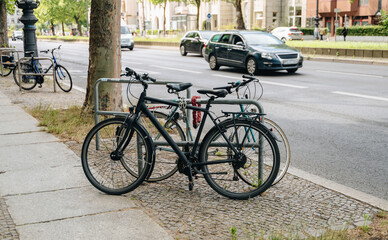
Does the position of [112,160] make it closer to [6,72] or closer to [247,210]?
[247,210]

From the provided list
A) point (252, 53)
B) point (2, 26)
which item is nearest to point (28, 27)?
point (252, 53)

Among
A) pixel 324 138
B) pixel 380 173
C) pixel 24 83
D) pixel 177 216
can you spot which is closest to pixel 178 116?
pixel 177 216

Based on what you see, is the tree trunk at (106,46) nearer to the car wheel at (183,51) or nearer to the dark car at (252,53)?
the dark car at (252,53)

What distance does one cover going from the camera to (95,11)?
8.09m

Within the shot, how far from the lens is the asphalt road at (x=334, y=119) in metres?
5.94

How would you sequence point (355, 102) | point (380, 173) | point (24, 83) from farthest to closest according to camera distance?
point (24, 83)
point (355, 102)
point (380, 173)

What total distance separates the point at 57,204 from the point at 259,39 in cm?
1556

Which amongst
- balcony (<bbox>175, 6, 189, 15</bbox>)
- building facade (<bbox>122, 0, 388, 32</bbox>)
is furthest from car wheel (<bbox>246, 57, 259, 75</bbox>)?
balcony (<bbox>175, 6, 189, 15</bbox>)

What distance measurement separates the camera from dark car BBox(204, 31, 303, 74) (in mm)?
17781

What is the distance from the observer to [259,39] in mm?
19156

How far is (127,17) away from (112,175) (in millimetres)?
107426

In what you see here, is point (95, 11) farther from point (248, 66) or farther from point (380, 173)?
point (248, 66)

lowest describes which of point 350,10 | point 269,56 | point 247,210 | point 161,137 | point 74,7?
point 247,210

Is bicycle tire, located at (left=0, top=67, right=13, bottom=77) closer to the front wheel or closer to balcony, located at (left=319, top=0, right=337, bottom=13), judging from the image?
the front wheel
